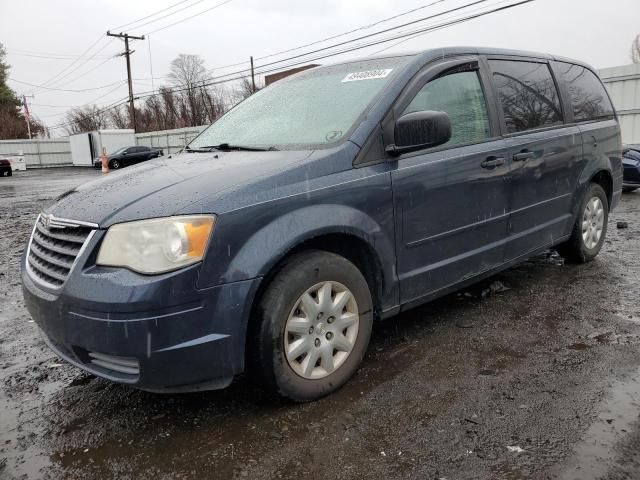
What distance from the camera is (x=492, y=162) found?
3.49 metres

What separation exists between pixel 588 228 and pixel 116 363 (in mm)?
4310

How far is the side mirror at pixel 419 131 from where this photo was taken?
2.83 metres

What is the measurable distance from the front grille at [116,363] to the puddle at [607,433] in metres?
1.79

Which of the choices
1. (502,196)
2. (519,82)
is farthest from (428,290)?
(519,82)

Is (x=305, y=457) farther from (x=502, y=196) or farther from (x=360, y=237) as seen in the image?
(x=502, y=196)

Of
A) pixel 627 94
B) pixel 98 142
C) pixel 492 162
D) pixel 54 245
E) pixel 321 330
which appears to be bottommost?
pixel 321 330

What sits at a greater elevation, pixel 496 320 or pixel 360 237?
pixel 360 237

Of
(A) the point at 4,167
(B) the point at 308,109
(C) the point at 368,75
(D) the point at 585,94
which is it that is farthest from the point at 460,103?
(A) the point at 4,167

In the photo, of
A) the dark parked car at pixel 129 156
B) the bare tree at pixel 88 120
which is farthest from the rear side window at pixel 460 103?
the bare tree at pixel 88 120

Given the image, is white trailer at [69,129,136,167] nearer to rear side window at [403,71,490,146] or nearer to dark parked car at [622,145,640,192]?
dark parked car at [622,145,640,192]

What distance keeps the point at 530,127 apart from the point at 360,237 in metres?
2.03

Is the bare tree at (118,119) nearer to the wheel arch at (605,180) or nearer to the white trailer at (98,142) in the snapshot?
the white trailer at (98,142)

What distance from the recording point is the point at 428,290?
3199mm

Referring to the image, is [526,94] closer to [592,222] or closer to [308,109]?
[592,222]
